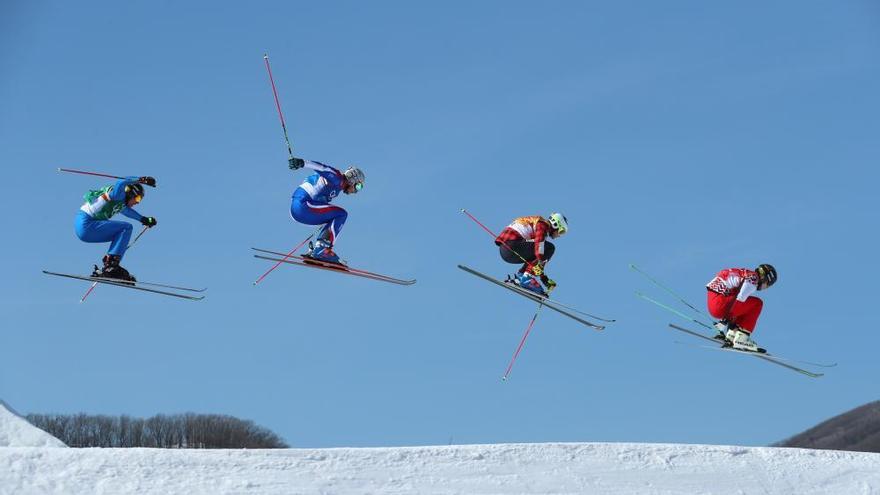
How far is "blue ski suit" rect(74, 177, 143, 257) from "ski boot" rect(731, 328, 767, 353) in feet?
35.6

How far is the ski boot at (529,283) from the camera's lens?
22.9 meters

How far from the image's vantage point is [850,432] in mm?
79062

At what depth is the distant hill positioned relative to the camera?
76188 mm

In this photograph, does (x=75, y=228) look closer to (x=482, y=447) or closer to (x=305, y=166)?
(x=305, y=166)

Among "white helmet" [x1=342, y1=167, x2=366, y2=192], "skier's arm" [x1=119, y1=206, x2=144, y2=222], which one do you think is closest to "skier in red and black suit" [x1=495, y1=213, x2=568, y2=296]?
"white helmet" [x1=342, y1=167, x2=366, y2=192]

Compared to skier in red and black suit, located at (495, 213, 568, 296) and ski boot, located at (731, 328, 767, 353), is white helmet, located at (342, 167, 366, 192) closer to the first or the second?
skier in red and black suit, located at (495, 213, 568, 296)

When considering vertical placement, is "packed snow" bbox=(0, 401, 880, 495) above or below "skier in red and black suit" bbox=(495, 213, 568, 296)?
below

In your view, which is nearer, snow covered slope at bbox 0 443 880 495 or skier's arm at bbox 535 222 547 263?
snow covered slope at bbox 0 443 880 495

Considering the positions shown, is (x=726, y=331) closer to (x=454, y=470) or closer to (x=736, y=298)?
(x=736, y=298)

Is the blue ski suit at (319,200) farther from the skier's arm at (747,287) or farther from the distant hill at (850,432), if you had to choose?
the distant hill at (850,432)

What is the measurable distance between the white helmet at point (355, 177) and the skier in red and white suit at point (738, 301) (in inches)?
260

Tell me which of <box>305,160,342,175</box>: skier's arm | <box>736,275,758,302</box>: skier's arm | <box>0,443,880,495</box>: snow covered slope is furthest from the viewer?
<box>736,275,758,302</box>: skier's arm

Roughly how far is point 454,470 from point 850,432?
65.8 m

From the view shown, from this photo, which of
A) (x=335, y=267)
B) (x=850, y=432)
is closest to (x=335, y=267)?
(x=335, y=267)
